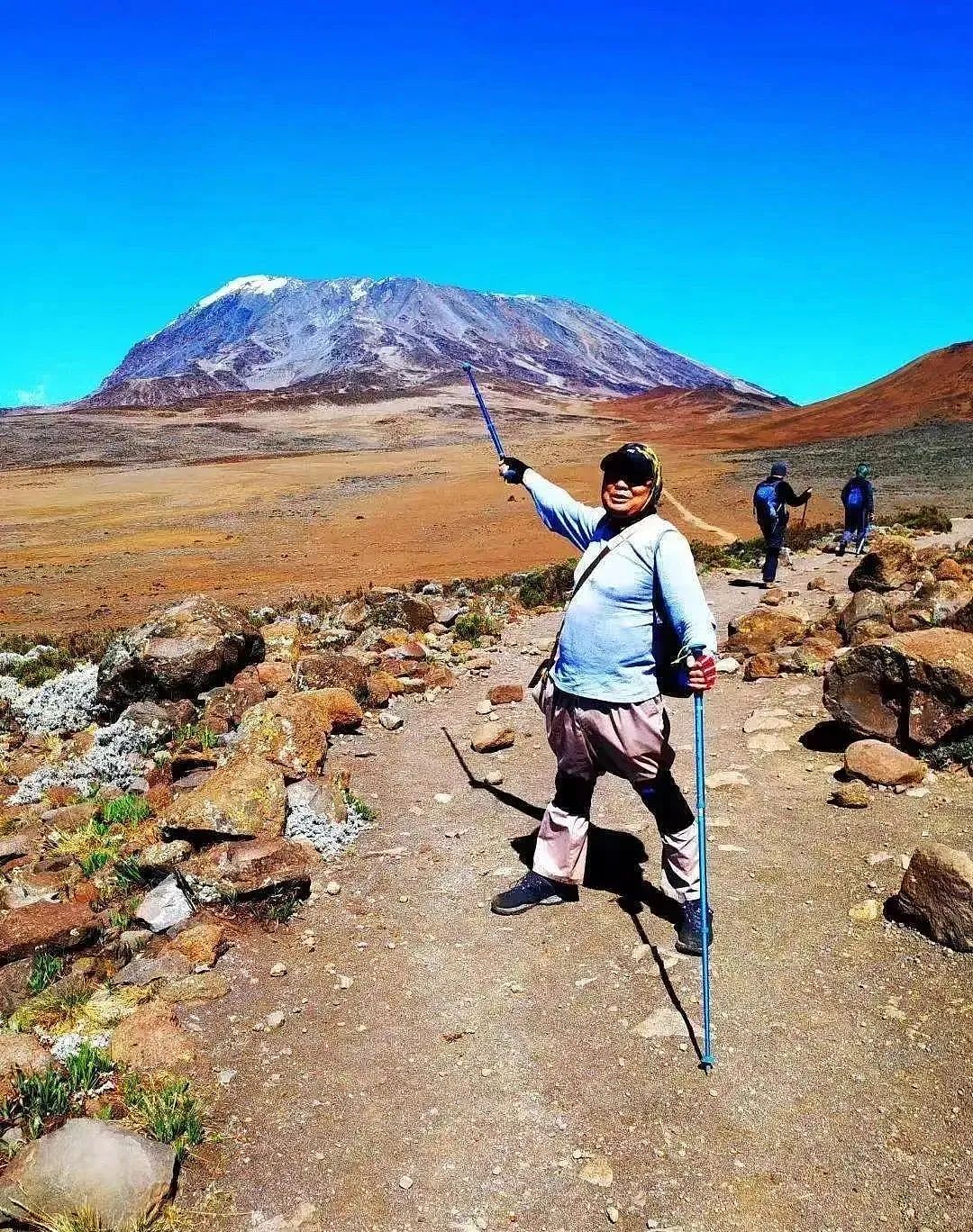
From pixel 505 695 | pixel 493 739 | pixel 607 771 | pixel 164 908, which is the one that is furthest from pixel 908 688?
pixel 164 908

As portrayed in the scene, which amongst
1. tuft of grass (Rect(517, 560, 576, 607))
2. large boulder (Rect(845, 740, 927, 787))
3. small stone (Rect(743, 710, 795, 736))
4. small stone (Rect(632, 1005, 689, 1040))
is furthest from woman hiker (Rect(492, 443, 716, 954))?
tuft of grass (Rect(517, 560, 576, 607))

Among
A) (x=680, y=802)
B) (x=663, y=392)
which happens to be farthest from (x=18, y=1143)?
(x=663, y=392)

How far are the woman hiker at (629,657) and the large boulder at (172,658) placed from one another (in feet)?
15.1

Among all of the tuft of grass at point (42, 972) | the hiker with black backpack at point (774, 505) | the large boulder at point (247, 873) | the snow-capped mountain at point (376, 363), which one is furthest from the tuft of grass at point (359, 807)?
the snow-capped mountain at point (376, 363)

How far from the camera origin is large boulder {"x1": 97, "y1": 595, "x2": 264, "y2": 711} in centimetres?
751

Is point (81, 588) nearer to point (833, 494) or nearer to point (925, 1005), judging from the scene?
point (925, 1005)

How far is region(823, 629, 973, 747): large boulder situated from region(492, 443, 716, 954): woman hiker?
2320 millimetres

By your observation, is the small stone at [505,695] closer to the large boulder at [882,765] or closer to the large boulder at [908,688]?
the large boulder at [908,688]

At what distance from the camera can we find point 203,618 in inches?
313

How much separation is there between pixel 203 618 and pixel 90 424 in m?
68.7

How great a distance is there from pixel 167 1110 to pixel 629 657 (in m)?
2.48

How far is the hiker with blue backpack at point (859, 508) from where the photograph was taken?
45.1ft

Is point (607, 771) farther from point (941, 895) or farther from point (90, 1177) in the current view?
point (90, 1177)

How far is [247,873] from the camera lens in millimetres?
4457
